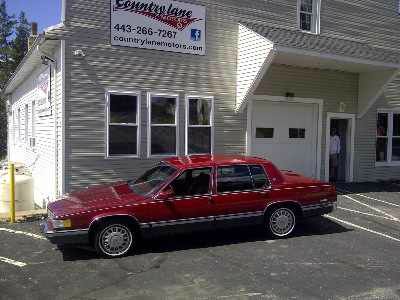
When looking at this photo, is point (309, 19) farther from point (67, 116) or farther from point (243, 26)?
point (67, 116)

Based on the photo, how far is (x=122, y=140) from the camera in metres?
11.7

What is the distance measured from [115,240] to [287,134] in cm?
819

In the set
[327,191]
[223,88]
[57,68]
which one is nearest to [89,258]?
[327,191]

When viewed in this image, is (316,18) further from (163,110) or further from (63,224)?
(63,224)

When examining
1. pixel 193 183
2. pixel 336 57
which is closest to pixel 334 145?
pixel 336 57

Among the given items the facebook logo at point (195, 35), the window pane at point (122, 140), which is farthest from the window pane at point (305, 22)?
the window pane at point (122, 140)

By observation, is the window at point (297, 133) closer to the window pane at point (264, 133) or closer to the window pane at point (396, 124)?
the window pane at point (264, 133)

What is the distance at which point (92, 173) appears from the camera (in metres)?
A: 11.3

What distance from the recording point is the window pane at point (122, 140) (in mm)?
11531

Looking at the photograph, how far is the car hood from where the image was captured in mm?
7523

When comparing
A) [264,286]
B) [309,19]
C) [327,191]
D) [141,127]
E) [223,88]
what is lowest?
[264,286]

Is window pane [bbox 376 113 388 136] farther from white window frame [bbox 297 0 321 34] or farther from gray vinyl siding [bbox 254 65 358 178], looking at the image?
white window frame [bbox 297 0 321 34]

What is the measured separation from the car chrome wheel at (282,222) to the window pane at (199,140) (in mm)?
4350

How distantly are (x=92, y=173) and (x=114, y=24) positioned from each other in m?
3.62
